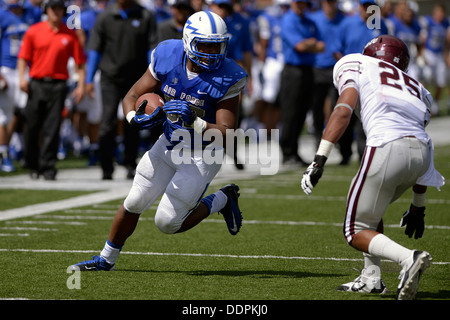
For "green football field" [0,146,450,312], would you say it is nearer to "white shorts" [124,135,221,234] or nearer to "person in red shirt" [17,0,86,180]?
"white shorts" [124,135,221,234]

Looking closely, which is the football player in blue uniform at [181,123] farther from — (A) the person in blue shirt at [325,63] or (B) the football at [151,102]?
(A) the person in blue shirt at [325,63]

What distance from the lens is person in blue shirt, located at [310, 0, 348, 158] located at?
11922mm

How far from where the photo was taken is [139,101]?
223 inches

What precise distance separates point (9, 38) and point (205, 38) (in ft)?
22.5

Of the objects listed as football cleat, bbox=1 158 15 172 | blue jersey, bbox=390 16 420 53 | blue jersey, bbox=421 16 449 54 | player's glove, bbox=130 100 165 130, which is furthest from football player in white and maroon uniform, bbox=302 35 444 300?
blue jersey, bbox=421 16 449 54

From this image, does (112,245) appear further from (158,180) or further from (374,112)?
(374,112)

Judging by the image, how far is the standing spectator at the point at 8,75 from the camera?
11430mm

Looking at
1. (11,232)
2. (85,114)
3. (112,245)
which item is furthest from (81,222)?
(85,114)

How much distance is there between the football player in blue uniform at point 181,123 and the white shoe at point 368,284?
117 cm

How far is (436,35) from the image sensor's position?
67.7ft

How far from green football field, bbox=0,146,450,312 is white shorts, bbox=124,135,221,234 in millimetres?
371

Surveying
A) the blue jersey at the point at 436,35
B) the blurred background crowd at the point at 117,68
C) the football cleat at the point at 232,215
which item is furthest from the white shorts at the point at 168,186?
the blue jersey at the point at 436,35

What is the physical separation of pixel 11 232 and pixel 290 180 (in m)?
4.52

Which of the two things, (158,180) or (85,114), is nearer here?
(158,180)
